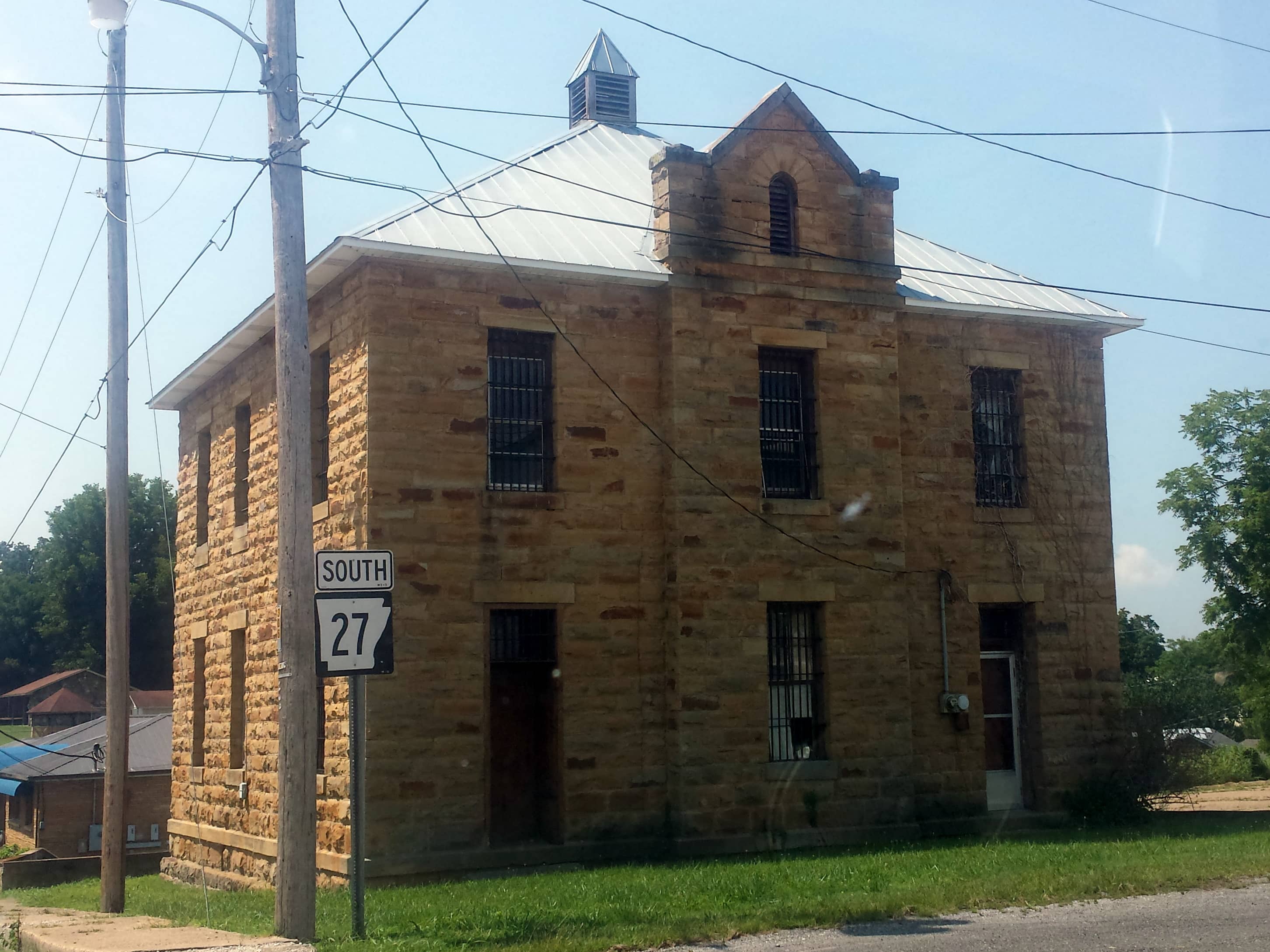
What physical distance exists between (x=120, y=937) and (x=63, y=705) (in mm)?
51446

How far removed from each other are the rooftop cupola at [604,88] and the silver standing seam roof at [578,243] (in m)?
1.08

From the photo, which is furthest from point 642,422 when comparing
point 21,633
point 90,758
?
point 21,633

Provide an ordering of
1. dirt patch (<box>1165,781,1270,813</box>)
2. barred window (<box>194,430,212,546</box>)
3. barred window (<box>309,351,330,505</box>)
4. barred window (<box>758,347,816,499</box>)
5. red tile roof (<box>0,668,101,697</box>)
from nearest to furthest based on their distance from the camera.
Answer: barred window (<box>309,351,330,505</box>) < barred window (<box>758,347,816,499</box>) < dirt patch (<box>1165,781,1270,813</box>) < barred window (<box>194,430,212,546</box>) < red tile roof (<box>0,668,101,697</box>)

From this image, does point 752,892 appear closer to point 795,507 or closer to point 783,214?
point 795,507

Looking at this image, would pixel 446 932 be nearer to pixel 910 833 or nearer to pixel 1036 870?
pixel 1036 870

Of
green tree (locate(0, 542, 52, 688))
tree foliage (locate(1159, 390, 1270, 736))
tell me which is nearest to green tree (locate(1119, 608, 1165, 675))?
tree foliage (locate(1159, 390, 1270, 736))

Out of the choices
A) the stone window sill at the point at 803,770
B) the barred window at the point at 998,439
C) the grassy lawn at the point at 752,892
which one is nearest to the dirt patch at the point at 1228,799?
the barred window at the point at 998,439

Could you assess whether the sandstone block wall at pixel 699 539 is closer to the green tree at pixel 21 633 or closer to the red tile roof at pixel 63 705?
the red tile roof at pixel 63 705

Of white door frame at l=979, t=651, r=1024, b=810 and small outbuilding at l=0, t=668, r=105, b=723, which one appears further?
small outbuilding at l=0, t=668, r=105, b=723

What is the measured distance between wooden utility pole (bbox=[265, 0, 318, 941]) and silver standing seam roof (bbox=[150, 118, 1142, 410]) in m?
4.17

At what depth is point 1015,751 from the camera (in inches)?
742

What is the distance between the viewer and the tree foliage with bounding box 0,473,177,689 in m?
61.9

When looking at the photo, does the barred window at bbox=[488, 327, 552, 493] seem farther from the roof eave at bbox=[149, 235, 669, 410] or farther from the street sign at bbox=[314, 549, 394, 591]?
the street sign at bbox=[314, 549, 394, 591]

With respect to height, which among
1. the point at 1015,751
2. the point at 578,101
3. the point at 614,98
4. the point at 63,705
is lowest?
the point at 63,705
